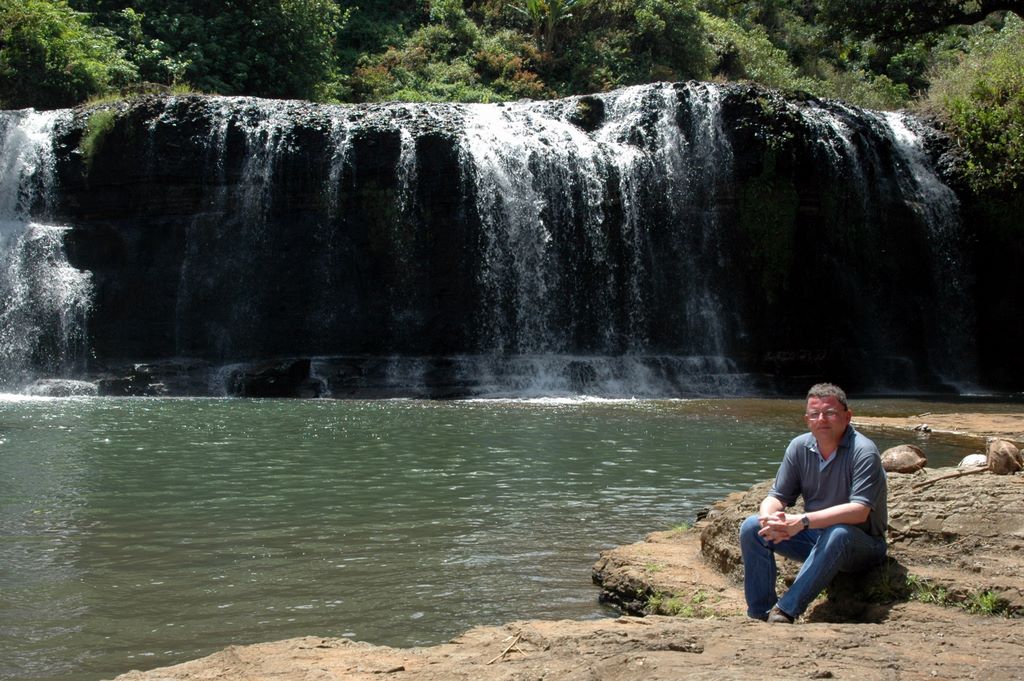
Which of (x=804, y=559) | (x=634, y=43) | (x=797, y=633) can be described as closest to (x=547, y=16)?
(x=634, y=43)

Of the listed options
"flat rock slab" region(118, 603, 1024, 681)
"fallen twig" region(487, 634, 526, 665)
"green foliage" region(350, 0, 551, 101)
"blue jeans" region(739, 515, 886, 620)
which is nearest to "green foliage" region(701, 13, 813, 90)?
"green foliage" region(350, 0, 551, 101)

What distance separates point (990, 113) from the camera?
2486 centimetres

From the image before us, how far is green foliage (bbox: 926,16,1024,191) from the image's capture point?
24.0 metres

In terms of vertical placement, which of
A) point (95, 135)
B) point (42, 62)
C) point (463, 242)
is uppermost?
point (42, 62)

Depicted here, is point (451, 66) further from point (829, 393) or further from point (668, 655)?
point (668, 655)

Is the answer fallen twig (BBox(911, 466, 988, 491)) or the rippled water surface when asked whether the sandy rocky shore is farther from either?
the rippled water surface

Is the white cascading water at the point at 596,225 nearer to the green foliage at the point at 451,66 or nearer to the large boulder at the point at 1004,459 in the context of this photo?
the green foliage at the point at 451,66

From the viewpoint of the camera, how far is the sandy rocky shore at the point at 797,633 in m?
3.79

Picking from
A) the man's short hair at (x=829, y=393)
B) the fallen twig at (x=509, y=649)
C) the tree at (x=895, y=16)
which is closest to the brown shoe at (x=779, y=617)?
the man's short hair at (x=829, y=393)

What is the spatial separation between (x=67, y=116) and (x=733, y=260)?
51.2 feet

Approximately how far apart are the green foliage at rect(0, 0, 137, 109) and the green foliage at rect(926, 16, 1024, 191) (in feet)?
74.0

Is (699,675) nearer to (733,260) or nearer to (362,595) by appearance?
(362,595)

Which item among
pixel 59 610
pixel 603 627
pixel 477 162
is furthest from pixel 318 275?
pixel 603 627

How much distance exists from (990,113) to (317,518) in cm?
2218
